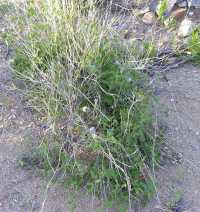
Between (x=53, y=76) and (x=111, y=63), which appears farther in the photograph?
(x=111, y=63)

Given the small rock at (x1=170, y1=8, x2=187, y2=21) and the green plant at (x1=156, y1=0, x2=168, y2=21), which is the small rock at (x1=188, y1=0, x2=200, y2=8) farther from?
the green plant at (x1=156, y1=0, x2=168, y2=21)

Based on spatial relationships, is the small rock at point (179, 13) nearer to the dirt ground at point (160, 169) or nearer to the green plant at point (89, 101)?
the dirt ground at point (160, 169)

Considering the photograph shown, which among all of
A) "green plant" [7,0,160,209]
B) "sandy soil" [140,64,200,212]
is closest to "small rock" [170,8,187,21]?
"sandy soil" [140,64,200,212]

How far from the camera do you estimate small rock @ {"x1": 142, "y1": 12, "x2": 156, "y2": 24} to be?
3531mm

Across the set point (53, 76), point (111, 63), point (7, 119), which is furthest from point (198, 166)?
point (7, 119)

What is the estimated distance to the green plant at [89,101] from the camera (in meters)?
2.12

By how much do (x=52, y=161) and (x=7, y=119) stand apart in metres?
0.48

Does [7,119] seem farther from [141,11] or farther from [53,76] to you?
[141,11]

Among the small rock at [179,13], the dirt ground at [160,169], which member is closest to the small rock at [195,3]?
the small rock at [179,13]

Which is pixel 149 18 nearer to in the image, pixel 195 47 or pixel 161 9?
pixel 161 9

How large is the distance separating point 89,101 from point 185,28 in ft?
4.54

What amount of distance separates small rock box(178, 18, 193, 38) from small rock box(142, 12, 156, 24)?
248mm

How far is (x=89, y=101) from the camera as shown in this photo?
7.44 feet

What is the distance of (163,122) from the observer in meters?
2.52
